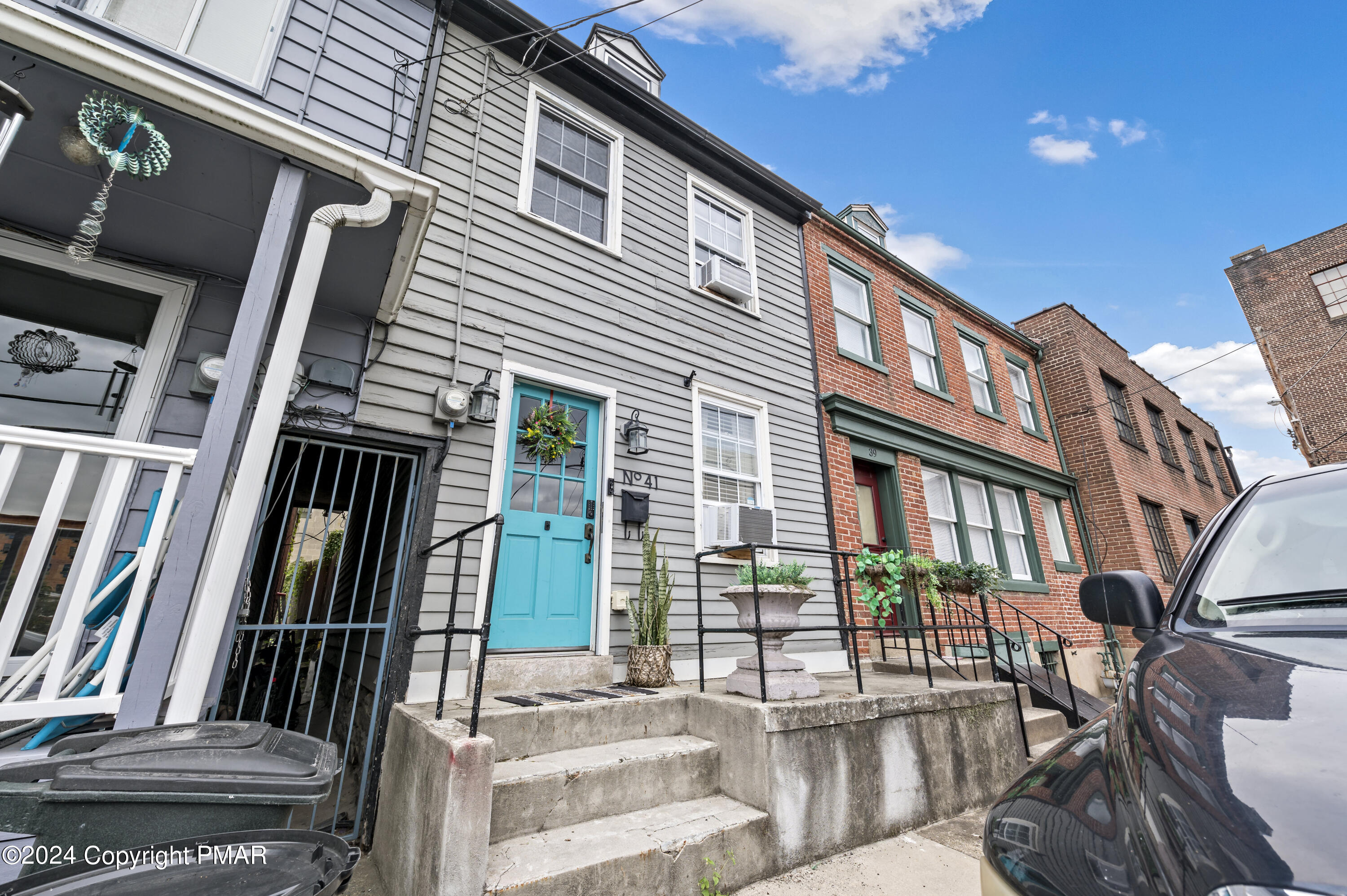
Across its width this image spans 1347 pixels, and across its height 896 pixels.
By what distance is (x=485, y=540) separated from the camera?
385 centimetres

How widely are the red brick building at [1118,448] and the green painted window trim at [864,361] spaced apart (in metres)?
5.77

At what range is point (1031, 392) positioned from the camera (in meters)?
10.7

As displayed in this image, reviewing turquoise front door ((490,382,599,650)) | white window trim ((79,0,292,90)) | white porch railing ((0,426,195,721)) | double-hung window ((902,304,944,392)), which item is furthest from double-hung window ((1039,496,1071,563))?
white window trim ((79,0,292,90))

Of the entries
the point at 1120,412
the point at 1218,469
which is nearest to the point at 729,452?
the point at 1120,412

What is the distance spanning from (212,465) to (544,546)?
7.39 feet

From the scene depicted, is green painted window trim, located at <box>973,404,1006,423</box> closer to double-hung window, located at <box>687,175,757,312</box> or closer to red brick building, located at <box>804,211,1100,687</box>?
red brick building, located at <box>804,211,1100,687</box>

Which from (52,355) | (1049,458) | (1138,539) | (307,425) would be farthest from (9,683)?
(1138,539)

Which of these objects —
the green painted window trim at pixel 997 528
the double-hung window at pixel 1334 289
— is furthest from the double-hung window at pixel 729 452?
the double-hung window at pixel 1334 289

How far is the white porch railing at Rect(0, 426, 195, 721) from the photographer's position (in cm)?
Answer: 191

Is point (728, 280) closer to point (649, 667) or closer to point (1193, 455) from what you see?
point (649, 667)

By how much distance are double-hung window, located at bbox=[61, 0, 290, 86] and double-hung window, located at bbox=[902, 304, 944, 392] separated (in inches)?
314

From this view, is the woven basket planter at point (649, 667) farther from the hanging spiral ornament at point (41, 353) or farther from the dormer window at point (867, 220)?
the dormer window at point (867, 220)

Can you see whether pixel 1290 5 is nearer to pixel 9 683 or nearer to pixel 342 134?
pixel 342 134

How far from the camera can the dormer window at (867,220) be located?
30.1ft
